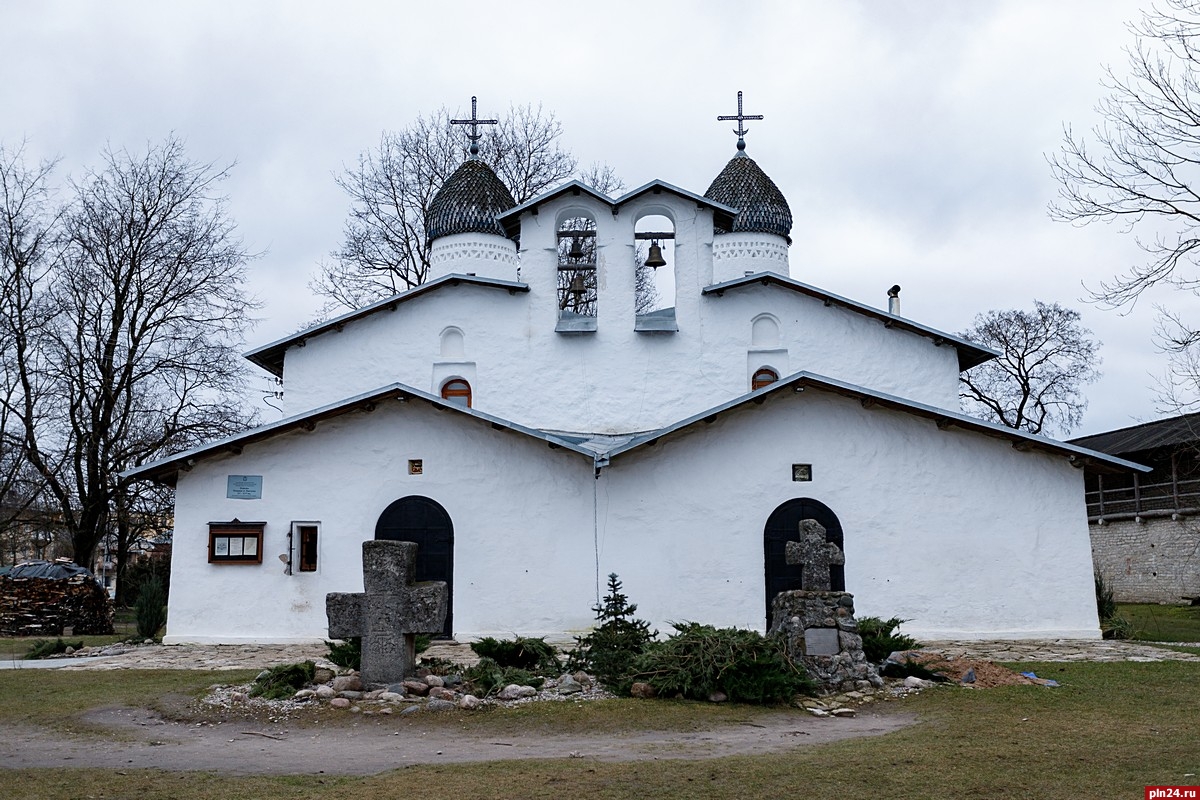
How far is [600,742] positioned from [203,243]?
20820 mm

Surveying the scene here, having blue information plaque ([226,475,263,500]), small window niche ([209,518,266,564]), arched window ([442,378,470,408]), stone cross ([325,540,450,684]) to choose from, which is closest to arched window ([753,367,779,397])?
arched window ([442,378,470,408])

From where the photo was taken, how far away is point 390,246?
A: 3170 centimetres

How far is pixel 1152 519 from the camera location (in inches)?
1396

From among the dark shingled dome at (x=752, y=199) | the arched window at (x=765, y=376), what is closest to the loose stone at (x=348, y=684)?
the arched window at (x=765, y=376)

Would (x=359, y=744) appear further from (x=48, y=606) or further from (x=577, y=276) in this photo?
(x=48, y=606)

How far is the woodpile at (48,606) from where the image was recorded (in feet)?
70.0

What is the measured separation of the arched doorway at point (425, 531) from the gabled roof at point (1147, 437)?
23.4 metres

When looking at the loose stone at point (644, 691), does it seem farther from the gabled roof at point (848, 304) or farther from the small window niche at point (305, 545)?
the gabled roof at point (848, 304)

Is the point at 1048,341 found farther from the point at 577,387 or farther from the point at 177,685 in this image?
the point at 177,685

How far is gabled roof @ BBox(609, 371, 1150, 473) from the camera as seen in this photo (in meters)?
16.3

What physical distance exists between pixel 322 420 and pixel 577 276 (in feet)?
21.2

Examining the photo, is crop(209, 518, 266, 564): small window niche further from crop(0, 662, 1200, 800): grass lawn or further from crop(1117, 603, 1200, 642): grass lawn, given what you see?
crop(1117, 603, 1200, 642): grass lawn

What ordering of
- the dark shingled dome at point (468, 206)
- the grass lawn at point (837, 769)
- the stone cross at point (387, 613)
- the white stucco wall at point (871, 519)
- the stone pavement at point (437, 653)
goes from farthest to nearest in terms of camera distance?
the dark shingled dome at point (468, 206) → the white stucco wall at point (871, 519) → the stone pavement at point (437, 653) → the stone cross at point (387, 613) → the grass lawn at point (837, 769)

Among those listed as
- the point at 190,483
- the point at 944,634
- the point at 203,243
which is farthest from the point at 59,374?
the point at 944,634
